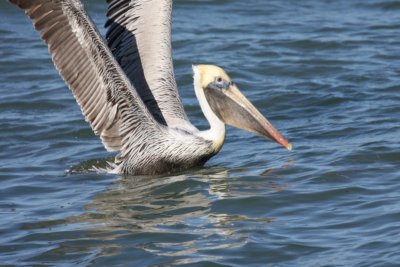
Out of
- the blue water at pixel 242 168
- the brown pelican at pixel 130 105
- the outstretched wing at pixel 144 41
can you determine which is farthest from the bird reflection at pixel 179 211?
the outstretched wing at pixel 144 41

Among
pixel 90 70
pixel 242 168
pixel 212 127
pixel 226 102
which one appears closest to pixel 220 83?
pixel 226 102

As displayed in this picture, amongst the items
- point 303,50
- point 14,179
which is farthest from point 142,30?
point 303,50

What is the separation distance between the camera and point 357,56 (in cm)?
1333

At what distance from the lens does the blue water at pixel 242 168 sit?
6.89m

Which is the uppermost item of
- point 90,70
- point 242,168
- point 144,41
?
point 144,41

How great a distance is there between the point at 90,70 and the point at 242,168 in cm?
166

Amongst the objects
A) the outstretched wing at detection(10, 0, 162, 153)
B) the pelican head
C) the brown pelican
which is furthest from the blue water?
the outstretched wing at detection(10, 0, 162, 153)

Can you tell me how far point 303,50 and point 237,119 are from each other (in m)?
4.88

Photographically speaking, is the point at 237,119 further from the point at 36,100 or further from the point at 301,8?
the point at 301,8

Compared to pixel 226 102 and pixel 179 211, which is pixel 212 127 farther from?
pixel 179 211

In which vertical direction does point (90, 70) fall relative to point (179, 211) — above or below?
above

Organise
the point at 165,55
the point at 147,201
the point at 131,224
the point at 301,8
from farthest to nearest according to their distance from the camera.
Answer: the point at 301,8 → the point at 165,55 → the point at 147,201 → the point at 131,224

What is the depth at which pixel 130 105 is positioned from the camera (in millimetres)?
9000

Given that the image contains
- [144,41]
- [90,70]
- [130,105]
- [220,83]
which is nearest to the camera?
[90,70]
